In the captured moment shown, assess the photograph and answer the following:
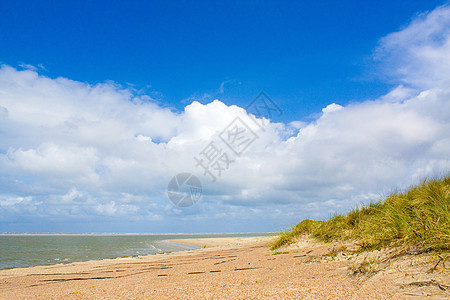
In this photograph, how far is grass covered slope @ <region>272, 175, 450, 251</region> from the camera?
4.70m

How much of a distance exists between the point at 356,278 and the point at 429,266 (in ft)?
3.24

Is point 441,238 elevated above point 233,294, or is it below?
above

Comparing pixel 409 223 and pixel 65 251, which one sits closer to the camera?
pixel 409 223

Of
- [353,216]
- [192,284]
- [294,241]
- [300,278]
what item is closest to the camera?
[300,278]

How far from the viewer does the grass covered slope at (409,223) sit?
15.4ft

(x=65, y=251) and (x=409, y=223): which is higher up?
(x=409, y=223)

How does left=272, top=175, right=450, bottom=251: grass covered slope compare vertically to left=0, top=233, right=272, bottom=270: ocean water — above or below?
above

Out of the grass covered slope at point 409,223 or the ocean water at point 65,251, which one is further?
the ocean water at point 65,251

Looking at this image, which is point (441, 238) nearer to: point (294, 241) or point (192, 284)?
point (192, 284)

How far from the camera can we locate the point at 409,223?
18.6 feet

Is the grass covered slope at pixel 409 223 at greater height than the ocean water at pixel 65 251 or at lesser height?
greater

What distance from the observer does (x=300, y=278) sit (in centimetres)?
494

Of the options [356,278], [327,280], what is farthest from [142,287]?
[356,278]

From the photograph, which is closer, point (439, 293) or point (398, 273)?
point (439, 293)
